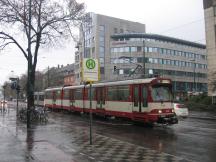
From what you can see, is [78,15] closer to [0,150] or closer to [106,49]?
[0,150]

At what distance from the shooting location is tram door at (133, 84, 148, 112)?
21.3 meters

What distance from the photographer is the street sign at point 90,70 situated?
13898mm

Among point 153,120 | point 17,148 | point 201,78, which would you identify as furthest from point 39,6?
point 201,78

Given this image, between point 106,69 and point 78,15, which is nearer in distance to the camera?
point 78,15

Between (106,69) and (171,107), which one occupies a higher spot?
(106,69)

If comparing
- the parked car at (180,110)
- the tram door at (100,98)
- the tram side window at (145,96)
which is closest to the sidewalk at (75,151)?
the tram side window at (145,96)

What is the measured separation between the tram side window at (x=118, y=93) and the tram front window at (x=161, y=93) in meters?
2.65

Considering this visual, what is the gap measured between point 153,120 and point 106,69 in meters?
76.4

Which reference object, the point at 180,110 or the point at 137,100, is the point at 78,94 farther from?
the point at 137,100

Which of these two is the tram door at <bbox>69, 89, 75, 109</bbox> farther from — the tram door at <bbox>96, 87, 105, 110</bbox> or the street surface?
the street surface

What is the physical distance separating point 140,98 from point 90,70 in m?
8.33

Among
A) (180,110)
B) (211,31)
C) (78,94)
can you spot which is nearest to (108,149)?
(180,110)

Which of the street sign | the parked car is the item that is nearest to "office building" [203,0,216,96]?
the parked car

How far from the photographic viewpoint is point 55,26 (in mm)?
28375
